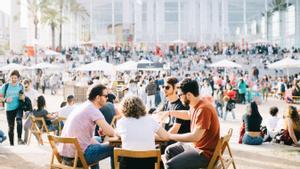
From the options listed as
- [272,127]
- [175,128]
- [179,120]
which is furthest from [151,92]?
[175,128]

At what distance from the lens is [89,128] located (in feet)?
15.8

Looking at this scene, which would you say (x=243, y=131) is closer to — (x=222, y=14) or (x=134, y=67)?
(x=134, y=67)

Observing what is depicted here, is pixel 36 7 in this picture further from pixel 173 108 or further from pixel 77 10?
pixel 173 108

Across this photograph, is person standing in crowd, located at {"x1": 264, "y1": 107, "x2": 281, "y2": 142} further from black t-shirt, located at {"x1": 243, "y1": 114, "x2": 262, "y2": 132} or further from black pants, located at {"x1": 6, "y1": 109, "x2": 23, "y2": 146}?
black pants, located at {"x1": 6, "y1": 109, "x2": 23, "y2": 146}

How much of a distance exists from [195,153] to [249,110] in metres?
4.28

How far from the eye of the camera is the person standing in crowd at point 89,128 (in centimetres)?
478

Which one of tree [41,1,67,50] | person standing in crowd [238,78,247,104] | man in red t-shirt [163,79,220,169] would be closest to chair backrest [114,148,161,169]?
man in red t-shirt [163,79,220,169]

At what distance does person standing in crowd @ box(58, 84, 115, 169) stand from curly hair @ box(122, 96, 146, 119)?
0.45 m

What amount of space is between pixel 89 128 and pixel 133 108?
683 mm

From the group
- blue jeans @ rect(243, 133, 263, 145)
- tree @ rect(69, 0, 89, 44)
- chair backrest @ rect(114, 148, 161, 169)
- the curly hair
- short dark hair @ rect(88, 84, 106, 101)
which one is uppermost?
tree @ rect(69, 0, 89, 44)

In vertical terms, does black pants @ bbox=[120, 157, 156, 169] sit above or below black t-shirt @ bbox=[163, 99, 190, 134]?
below

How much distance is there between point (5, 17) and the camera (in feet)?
626

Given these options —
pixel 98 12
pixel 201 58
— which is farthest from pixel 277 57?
pixel 98 12

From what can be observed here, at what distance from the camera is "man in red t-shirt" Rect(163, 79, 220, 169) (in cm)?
455
